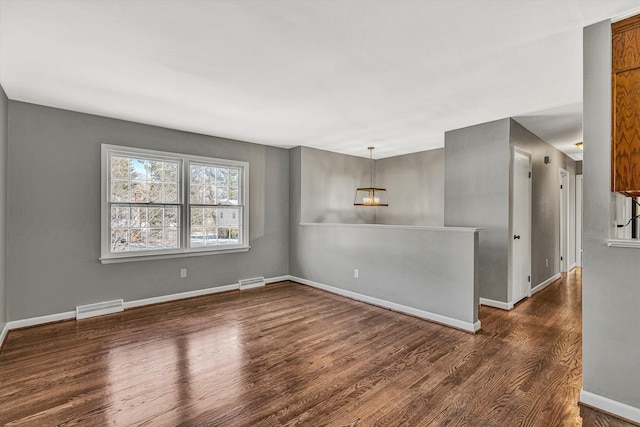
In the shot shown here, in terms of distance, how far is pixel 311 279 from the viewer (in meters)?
5.62

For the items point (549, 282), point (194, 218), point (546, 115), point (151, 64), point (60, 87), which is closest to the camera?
point (151, 64)

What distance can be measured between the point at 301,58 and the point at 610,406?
3.28 m

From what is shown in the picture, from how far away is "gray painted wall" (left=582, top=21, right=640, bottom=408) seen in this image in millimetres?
1987

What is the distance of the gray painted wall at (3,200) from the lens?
10.5 ft

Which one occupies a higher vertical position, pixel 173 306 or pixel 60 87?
Result: pixel 60 87

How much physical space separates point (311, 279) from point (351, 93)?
3.40m

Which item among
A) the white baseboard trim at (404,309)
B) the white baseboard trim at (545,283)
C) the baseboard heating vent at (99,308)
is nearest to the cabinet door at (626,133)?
the white baseboard trim at (404,309)

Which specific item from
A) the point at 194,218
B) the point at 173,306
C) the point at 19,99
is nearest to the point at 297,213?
the point at 194,218

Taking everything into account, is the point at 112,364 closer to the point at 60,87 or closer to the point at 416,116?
the point at 60,87

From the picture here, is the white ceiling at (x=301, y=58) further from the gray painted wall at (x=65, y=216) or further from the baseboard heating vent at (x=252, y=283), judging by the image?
the baseboard heating vent at (x=252, y=283)

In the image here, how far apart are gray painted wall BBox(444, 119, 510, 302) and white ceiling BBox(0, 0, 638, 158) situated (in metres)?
0.35

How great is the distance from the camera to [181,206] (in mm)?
4742

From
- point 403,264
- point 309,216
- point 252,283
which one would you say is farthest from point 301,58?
point 252,283

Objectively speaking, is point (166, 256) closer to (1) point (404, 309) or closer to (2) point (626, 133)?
(1) point (404, 309)
